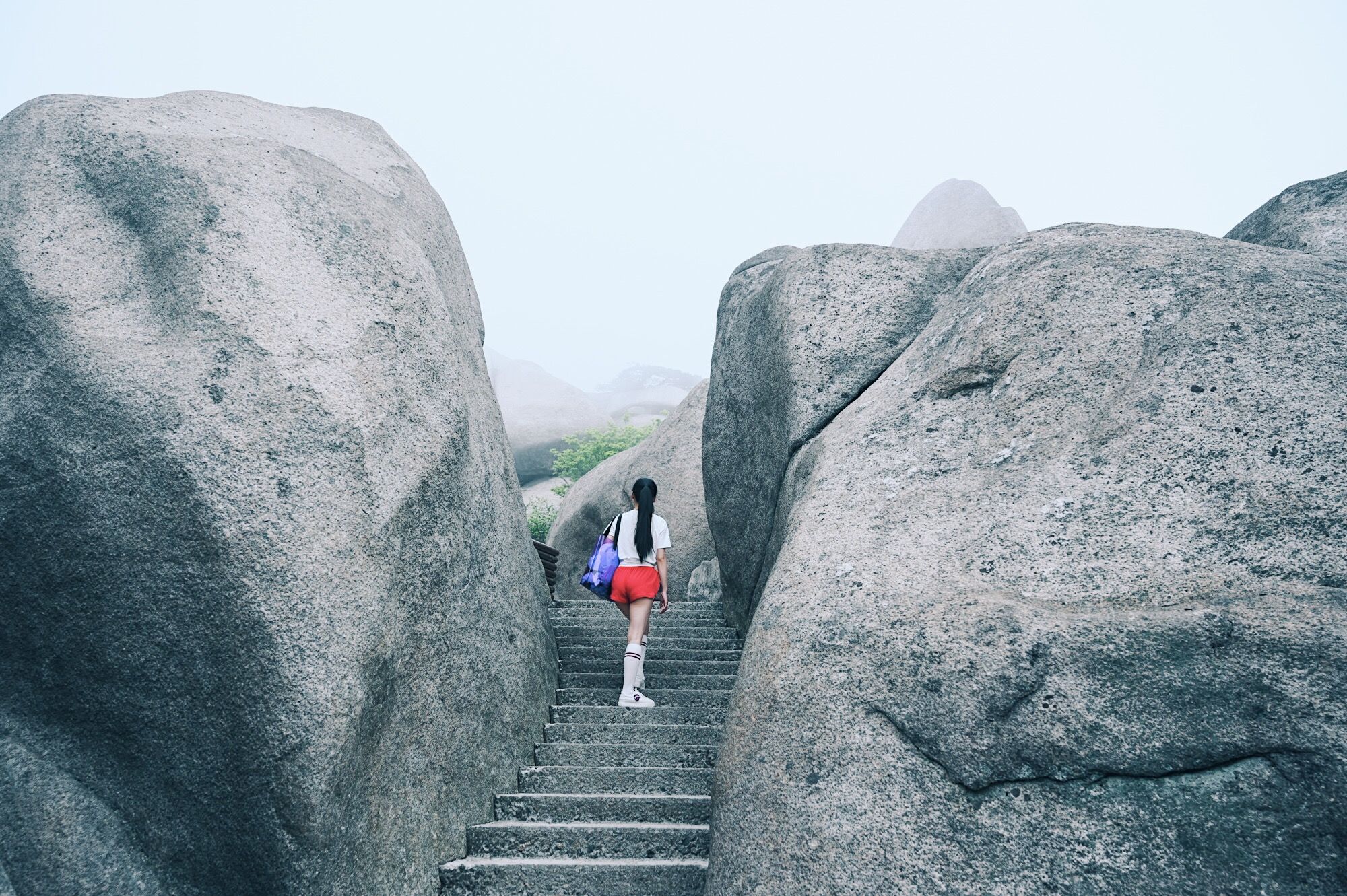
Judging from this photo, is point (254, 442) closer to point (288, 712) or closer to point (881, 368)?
point (288, 712)

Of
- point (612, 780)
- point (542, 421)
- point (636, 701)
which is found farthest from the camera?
point (542, 421)

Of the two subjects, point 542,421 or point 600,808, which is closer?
point 600,808

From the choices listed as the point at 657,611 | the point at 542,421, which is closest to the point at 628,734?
the point at 657,611

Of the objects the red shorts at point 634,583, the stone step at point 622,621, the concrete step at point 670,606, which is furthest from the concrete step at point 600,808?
the concrete step at point 670,606

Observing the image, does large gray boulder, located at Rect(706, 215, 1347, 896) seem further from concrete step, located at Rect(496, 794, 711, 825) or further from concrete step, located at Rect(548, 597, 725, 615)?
concrete step, located at Rect(548, 597, 725, 615)

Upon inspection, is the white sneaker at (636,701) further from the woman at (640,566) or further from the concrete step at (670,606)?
the concrete step at (670,606)

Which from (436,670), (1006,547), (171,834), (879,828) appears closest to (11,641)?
(171,834)

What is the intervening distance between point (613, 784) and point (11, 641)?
2.89 meters

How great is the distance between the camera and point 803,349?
5219 mm

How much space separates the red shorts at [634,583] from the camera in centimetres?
580

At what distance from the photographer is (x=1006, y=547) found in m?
3.04

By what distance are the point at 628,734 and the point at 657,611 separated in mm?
3463

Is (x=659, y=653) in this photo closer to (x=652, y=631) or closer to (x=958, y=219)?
(x=652, y=631)

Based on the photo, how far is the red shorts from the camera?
5.80 meters
